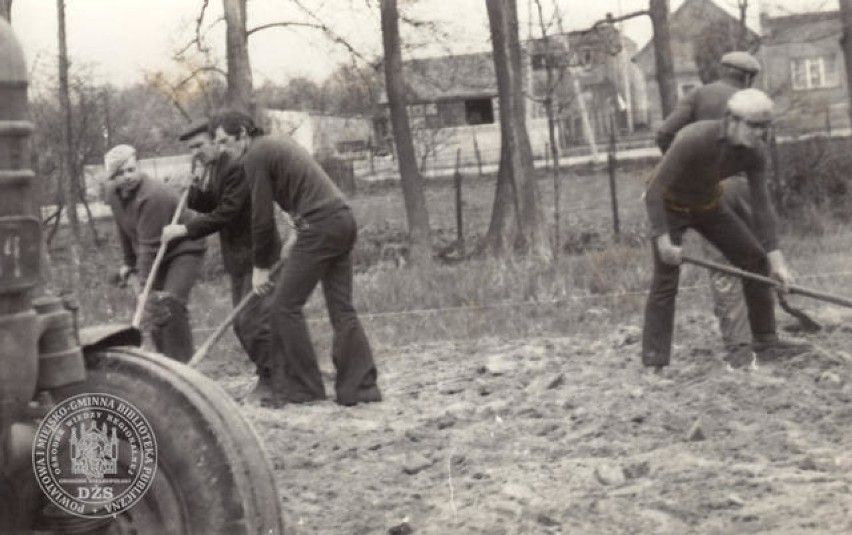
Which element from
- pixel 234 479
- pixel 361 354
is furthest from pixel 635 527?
pixel 361 354

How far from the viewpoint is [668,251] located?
308 inches

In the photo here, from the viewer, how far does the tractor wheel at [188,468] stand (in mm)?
3199

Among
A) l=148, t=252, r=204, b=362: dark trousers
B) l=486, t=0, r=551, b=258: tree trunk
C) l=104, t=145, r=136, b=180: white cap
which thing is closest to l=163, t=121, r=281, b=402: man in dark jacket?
l=148, t=252, r=204, b=362: dark trousers

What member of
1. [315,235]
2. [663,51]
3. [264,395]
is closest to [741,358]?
[315,235]

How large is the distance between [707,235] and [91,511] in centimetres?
566

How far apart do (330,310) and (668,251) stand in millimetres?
2075

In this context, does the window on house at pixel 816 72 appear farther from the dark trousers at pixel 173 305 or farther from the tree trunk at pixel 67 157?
the dark trousers at pixel 173 305

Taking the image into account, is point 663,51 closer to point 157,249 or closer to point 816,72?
point 157,249

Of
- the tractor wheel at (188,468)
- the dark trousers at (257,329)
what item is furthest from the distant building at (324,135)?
the tractor wheel at (188,468)

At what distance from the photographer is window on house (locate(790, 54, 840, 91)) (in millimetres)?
56562

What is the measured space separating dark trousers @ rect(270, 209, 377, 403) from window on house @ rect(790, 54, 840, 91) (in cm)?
5126

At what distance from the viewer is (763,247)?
8047 mm

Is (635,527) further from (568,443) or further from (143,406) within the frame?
(143,406)

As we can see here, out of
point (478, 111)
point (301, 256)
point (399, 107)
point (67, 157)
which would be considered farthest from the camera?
point (478, 111)
